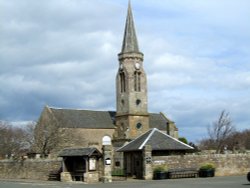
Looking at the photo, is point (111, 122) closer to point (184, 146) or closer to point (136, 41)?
point (136, 41)

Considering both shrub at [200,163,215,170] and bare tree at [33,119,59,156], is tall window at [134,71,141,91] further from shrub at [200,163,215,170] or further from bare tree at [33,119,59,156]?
shrub at [200,163,215,170]

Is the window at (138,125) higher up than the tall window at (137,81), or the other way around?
the tall window at (137,81)

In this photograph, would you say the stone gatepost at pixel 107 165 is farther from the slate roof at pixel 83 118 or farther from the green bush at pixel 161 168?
the slate roof at pixel 83 118

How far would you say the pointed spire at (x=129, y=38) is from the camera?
7300 cm

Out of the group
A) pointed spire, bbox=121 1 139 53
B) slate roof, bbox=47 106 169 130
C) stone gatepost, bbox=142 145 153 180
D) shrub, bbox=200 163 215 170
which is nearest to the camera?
stone gatepost, bbox=142 145 153 180

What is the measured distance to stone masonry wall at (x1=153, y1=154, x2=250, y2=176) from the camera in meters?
39.5

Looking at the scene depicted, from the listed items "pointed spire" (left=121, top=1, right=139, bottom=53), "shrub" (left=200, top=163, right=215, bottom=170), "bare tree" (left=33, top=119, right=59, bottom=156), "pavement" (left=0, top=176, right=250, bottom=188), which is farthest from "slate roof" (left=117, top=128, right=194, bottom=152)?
"pointed spire" (left=121, top=1, right=139, bottom=53)

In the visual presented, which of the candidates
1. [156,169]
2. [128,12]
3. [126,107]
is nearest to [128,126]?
[126,107]

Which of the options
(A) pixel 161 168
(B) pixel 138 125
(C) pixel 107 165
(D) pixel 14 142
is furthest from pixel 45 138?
(A) pixel 161 168

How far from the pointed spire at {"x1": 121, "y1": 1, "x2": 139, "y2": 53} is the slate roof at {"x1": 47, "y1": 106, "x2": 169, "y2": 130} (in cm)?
1168

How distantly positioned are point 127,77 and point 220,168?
33380 mm

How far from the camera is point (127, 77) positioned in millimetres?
72188

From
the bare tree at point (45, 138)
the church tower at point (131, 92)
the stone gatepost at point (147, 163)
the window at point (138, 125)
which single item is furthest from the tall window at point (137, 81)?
the stone gatepost at point (147, 163)

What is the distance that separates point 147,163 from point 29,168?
43.6 ft
